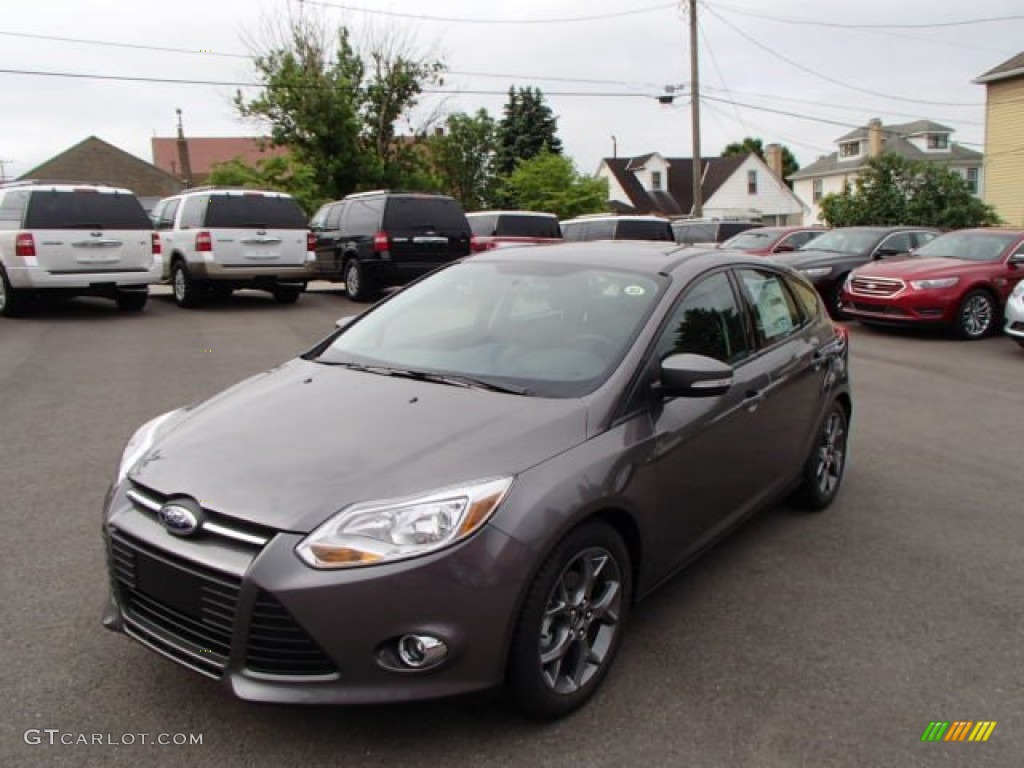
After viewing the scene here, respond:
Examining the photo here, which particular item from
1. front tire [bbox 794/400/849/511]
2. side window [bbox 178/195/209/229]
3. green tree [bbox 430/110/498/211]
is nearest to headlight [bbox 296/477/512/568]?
front tire [bbox 794/400/849/511]

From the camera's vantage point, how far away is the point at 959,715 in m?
2.97

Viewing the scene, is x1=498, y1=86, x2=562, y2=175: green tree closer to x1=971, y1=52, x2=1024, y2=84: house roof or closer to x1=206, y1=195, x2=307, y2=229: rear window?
x1=971, y1=52, x2=1024, y2=84: house roof

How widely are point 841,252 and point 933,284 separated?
130 inches

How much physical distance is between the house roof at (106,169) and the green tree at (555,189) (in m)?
40.4

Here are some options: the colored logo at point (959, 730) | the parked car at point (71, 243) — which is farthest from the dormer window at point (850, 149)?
the colored logo at point (959, 730)

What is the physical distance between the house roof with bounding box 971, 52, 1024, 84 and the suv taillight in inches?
1133

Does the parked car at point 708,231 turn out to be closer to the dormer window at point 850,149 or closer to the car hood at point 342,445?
the car hood at point 342,445

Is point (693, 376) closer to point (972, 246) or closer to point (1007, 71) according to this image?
point (972, 246)

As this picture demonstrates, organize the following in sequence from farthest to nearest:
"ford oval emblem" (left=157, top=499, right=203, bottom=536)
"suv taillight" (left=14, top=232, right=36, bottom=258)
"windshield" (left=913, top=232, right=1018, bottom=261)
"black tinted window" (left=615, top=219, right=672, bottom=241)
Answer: "black tinted window" (left=615, top=219, right=672, bottom=241)
"windshield" (left=913, top=232, right=1018, bottom=261)
"suv taillight" (left=14, top=232, right=36, bottom=258)
"ford oval emblem" (left=157, top=499, right=203, bottom=536)

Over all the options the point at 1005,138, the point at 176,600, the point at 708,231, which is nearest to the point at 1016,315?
the point at 176,600

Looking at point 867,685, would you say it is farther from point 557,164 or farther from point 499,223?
point 557,164

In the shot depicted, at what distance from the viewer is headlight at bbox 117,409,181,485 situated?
10.4 ft

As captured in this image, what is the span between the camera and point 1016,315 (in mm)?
10305

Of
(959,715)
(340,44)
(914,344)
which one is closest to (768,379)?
(959,715)
